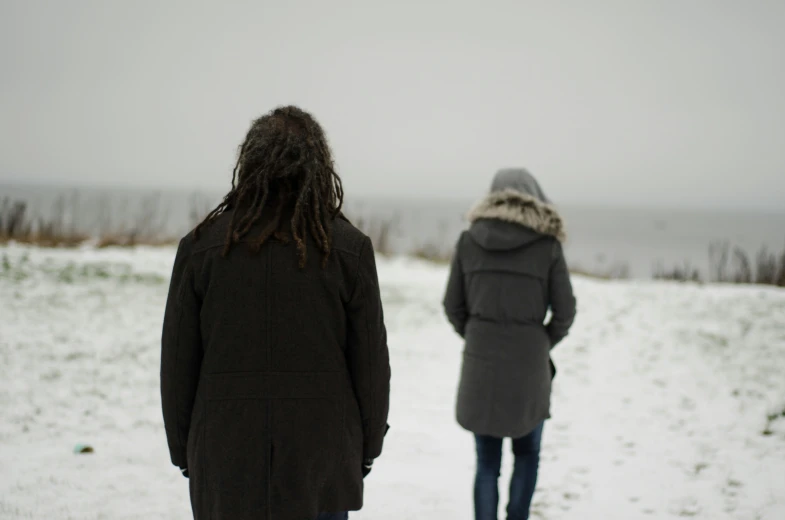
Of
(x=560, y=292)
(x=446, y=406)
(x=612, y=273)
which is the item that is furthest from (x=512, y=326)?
(x=612, y=273)

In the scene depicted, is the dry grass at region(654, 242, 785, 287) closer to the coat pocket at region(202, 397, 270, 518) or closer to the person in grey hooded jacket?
the person in grey hooded jacket

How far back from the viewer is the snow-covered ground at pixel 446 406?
3340 millimetres

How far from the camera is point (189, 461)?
1629 millimetres

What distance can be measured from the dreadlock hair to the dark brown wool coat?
0.12 feet

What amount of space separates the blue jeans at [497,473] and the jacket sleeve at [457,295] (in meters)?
0.55

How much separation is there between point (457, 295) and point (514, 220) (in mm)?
460

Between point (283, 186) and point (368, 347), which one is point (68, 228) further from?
point (368, 347)

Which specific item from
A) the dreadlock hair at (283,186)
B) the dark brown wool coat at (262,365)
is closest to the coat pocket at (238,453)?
the dark brown wool coat at (262,365)

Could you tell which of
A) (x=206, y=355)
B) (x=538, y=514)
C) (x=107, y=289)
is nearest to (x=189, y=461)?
(x=206, y=355)

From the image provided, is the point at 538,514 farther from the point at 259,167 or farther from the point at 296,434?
the point at 259,167

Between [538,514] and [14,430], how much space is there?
11.1 feet

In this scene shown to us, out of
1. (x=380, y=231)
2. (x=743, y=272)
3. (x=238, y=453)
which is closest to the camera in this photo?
(x=238, y=453)

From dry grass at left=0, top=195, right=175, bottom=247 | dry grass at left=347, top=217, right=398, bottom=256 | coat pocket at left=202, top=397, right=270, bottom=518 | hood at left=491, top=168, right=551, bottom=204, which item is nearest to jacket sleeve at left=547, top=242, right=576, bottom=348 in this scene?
hood at left=491, top=168, right=551, bottom=204

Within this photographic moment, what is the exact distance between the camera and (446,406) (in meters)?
5.07
